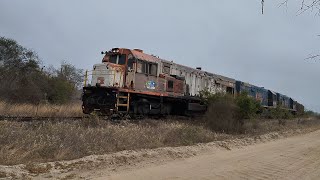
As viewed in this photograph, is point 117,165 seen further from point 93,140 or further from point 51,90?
point 51,90

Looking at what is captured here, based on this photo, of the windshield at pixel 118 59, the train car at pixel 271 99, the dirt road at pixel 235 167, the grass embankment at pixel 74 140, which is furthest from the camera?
the train car at pixel 271 99

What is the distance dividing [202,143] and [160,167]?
4.49 metres

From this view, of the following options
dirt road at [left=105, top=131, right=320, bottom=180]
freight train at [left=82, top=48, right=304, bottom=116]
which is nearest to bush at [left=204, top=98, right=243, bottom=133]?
freight train at [left=82, top=48, right=304, bottom=116]

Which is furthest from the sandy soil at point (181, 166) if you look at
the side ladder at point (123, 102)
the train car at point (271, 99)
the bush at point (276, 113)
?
the train car at point (271, 99)

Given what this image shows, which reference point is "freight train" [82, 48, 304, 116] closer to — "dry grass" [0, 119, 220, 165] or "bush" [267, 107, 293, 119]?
"dry grass" [0, 119, 220, 165]

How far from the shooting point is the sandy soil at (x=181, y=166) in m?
8.01

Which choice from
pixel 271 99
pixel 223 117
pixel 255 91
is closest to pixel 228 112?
Answer: pixel 223 117

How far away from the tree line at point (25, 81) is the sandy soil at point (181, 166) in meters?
19.4

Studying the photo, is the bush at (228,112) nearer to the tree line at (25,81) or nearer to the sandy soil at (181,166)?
the sandy soil at (181,166)

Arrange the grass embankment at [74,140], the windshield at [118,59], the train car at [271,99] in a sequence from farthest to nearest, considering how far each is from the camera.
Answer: the train car at [271,99]
the windshield at [118,59]
the grass embankment at [74,140]

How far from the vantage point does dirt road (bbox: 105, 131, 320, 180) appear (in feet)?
28.3

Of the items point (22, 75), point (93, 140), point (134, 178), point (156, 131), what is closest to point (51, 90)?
point (22, 75)

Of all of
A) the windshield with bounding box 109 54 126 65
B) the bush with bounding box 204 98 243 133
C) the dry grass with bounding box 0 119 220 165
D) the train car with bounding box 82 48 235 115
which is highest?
the windshield with bounding box 109 54 126 65

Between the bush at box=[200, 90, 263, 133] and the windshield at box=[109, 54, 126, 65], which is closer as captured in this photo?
the bush at box=[200, 90, 263, 133]
